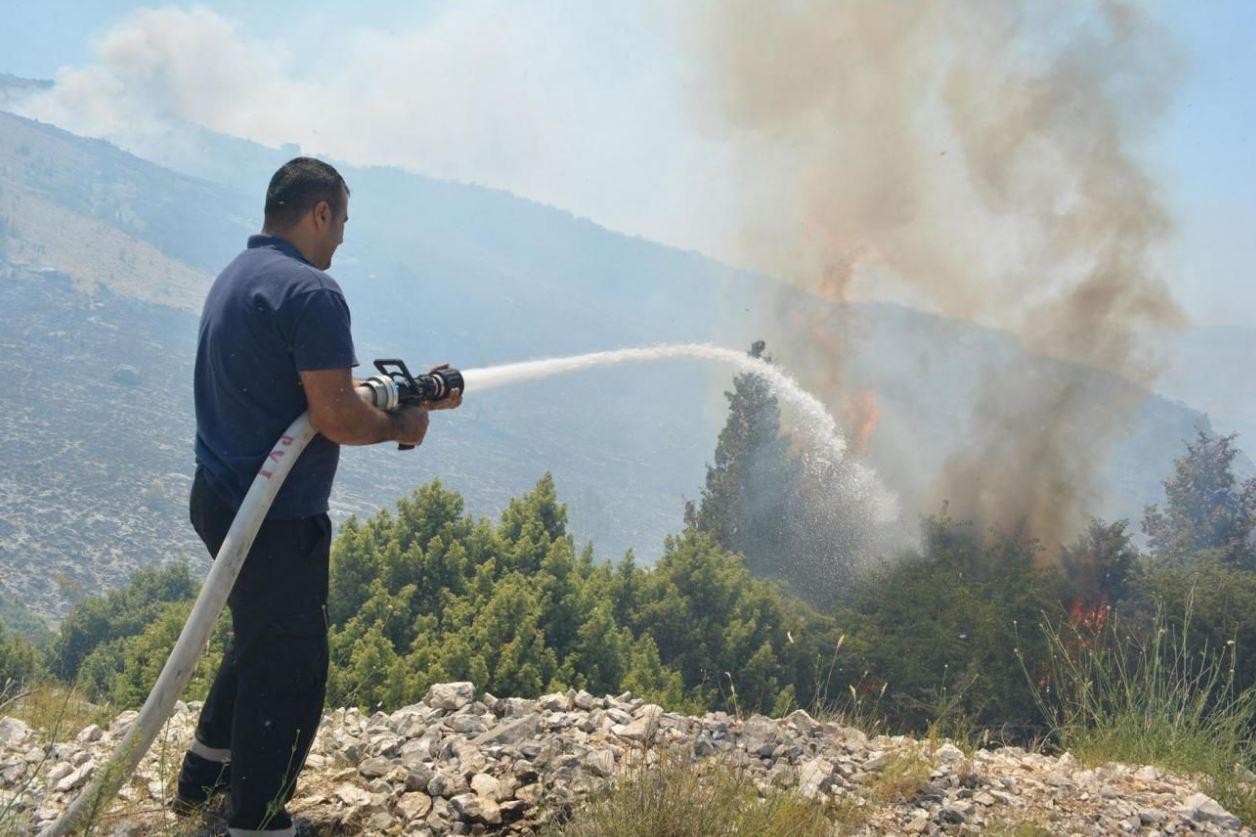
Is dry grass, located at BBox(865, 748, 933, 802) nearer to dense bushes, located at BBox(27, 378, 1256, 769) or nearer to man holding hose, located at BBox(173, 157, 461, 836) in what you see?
dense bushes, located at BBox(27, 378, 1256, 769)

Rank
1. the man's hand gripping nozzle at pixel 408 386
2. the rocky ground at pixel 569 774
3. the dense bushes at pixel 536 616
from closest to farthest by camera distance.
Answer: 1. the man's hand gripping nozzle at pixel 408 386
2. the rocky ground at pixel 569 774
3. the dense bushes at pixel 536 616

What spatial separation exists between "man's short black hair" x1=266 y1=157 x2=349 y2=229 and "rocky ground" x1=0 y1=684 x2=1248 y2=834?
2.20 m

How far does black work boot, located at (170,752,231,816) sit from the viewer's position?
3938 mm

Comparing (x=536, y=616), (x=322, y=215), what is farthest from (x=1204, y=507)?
(x=322, y=215)

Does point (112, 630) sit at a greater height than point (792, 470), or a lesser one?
lesser

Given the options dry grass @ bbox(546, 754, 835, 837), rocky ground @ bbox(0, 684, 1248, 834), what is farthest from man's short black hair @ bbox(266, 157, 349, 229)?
dry grass @ bbox(546, 754, 835, 837)

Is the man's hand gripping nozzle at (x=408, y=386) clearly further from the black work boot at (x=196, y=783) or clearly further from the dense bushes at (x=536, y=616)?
the dense bushes at (x=536, y=616)

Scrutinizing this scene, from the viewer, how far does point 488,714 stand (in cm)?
549

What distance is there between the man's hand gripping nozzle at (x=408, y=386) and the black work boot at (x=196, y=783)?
5.21 feet

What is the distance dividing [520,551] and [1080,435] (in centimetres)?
3777

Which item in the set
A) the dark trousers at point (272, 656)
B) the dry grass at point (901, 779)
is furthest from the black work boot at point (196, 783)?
the dry grass at point (901, 779)

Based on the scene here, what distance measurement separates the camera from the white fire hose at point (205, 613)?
3318 mm

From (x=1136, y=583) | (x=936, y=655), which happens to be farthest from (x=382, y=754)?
(x=1136, y=583)

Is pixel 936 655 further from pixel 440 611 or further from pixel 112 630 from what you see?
pixel 112 630
